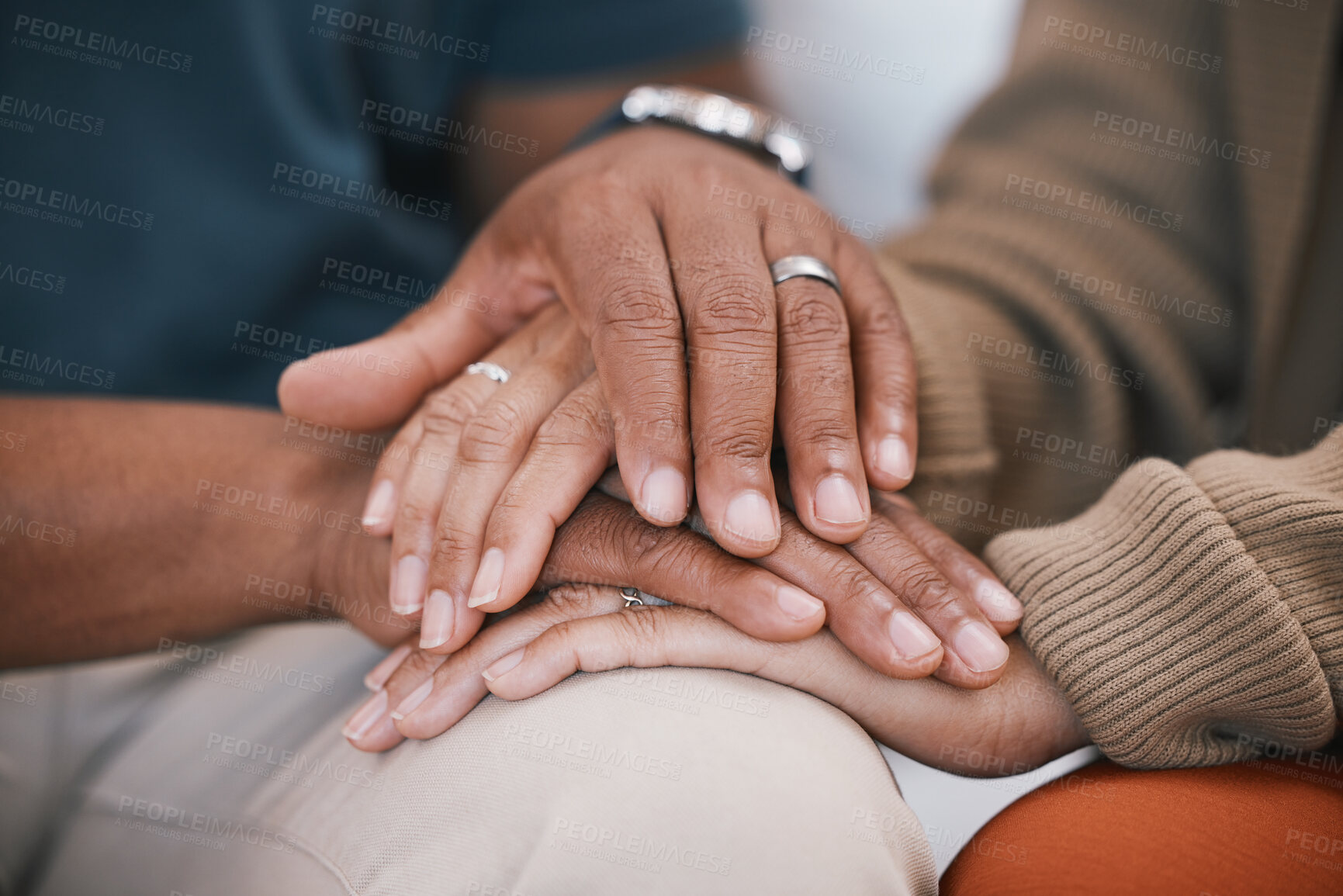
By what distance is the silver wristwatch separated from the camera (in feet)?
3.45

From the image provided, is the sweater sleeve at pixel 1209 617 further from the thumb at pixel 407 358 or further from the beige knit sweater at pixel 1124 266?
the thumb at pixel 407 358

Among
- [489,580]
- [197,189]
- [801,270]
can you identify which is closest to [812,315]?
[801,270]

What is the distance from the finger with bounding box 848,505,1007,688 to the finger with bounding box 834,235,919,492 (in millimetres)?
64

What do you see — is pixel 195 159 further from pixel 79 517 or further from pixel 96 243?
pixel 79 517

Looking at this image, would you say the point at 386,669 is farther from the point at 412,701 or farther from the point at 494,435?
the point at 494,435

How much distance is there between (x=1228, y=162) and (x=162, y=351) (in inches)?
56.7

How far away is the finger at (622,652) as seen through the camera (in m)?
0.61

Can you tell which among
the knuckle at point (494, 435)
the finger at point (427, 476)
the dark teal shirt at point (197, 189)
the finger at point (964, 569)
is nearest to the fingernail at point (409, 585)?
the finger at point (427, 476)

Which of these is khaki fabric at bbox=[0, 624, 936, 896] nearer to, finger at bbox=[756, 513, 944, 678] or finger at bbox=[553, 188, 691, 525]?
finger at bbox=[756, 513, 944, 678]

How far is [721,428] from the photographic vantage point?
0.67m

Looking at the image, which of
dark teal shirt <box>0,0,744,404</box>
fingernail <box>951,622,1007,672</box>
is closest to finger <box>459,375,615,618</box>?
fingernail <box>951,622,1007,672</box>

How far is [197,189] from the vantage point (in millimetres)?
1079

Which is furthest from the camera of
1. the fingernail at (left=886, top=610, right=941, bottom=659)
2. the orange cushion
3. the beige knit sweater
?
the beige knit sweater

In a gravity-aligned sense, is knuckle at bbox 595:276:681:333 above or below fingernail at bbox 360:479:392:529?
above
